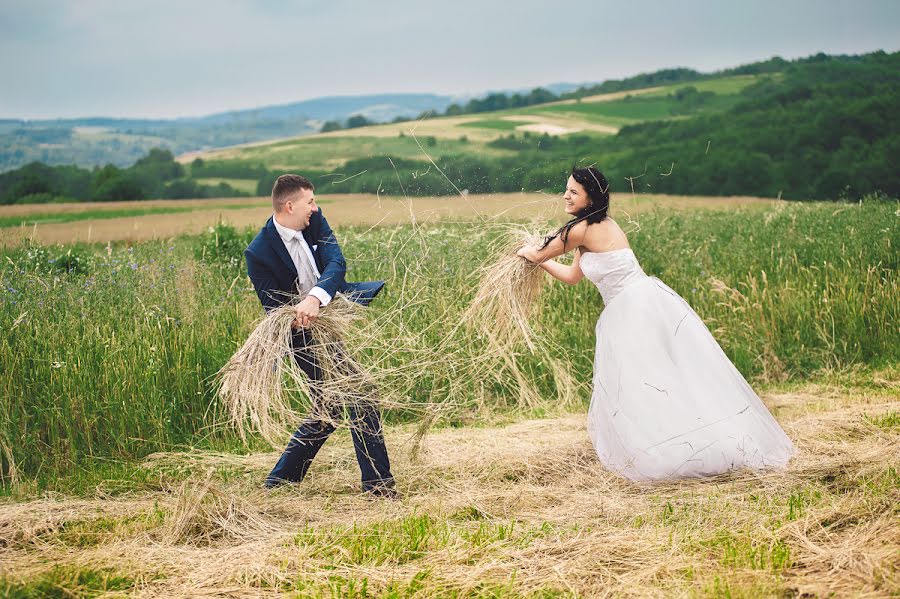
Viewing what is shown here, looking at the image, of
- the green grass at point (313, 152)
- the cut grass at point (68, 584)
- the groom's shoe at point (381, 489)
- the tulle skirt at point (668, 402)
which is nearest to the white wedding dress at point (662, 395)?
the tulle skirt at point (668, 402)

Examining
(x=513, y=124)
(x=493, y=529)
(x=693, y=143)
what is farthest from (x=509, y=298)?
(x=513, y=124)

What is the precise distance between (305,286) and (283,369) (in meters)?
0.51

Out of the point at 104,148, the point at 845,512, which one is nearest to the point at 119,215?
the point at 845,512

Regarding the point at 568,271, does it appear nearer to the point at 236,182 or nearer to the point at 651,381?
the point at 651,381

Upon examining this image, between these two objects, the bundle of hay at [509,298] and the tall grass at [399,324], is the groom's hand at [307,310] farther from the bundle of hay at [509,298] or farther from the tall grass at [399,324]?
the bundle of hay at [509,298]

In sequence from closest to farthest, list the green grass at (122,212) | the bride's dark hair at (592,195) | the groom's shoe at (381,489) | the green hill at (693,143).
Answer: the groom's shoe at (381,489), the bride's dark hair at (592,195), the green grass at (122,212), the green hill at (693,143)

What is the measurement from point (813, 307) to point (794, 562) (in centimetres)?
503

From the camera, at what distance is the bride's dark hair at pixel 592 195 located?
480cm

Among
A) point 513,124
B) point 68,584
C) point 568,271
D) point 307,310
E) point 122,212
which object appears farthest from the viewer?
point 513,124

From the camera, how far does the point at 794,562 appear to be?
333cm

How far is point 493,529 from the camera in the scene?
388cm

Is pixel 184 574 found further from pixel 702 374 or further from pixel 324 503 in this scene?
pixel 702 374

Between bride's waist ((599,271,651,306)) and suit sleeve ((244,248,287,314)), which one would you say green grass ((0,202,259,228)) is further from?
bride's waist ((599,271,651,306))

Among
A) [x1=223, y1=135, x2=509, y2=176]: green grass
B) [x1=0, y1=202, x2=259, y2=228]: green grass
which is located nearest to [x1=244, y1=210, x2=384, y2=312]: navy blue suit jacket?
[x1=0, y1=202, x2=259, y2=228]: green grass
